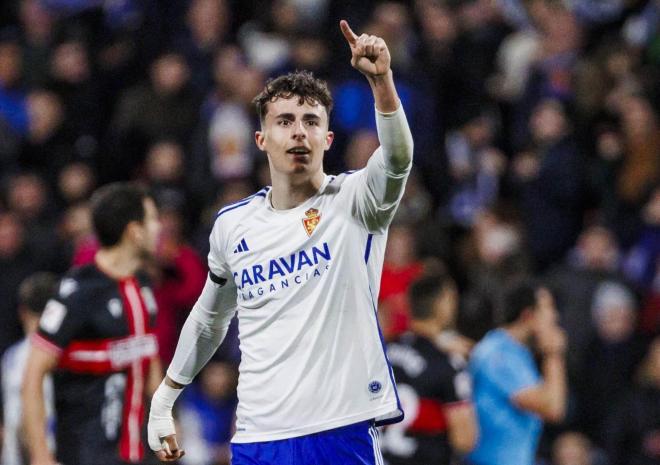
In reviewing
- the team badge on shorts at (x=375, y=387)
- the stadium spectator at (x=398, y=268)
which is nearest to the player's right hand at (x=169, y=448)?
the team badge on shorts at (x=375, y=387)

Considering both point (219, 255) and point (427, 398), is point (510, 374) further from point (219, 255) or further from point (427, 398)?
point (219, 255)

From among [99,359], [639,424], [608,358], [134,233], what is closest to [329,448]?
[99,359]

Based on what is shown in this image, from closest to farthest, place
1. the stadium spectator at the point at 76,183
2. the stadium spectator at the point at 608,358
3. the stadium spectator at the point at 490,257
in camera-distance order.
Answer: the stadium spectator at the point at 490,257
the stadium spectator at the point at 608,358
the stadium spectator at the point at 76,183

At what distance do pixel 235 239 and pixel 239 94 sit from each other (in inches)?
300

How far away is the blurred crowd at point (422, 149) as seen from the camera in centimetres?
1123

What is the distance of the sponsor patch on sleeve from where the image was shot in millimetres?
7195

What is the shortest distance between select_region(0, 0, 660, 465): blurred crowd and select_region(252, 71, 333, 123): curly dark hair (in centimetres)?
474

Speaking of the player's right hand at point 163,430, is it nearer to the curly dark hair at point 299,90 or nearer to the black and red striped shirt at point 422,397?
the curly dark hair at point 299,90

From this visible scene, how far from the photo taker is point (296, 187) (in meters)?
5.41

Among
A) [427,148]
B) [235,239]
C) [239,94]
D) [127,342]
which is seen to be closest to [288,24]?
[239,94]

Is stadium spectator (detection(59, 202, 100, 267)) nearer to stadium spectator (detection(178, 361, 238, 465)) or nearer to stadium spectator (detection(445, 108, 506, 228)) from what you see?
stadium spectator (detection(178, 361, 238, 465))

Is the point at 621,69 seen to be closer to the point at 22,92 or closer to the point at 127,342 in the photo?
the point at 22,92

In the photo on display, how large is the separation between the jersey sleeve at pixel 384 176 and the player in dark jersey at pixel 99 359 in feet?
8.07

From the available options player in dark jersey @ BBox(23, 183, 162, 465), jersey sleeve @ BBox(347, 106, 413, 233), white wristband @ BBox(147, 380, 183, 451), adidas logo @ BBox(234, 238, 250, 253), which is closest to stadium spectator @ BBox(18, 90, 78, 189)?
player in dark jersey @ BBox(23, 183, 162, 465)
